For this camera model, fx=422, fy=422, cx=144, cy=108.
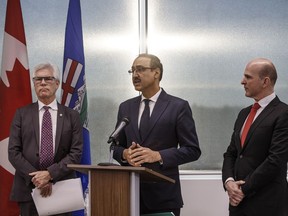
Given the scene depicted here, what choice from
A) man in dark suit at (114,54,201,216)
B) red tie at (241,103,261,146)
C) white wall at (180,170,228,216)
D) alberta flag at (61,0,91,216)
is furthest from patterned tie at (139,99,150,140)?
white wall at (180,170,228,216)

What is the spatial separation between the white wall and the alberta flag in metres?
1.00

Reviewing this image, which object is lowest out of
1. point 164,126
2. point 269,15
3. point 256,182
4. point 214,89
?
point 256,182

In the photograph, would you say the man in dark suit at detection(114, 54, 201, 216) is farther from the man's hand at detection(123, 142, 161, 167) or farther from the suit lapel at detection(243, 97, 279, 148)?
the suit lapel at detection(243, 97, 279, 148)

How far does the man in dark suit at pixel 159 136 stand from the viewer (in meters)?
2.71

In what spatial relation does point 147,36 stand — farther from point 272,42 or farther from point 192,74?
point 272,42

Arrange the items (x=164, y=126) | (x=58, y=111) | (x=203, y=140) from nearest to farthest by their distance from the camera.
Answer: (x=164, y=126) → (x=58, y=111) → (x=203, y=140)

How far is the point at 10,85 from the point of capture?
353 centimetres

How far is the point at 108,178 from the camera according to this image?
6.93 ft

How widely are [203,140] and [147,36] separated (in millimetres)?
1202

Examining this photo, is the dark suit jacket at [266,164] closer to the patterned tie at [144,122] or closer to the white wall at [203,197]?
the patterned tie at [144,122]

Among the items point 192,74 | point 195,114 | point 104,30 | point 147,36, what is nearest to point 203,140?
point 195,114

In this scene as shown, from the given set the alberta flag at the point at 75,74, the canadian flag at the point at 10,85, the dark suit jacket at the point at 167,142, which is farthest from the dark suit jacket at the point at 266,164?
the canadian flag at the point at 10,85

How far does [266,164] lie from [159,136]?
0.71m

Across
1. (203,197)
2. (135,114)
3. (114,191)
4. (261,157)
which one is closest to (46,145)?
(135,114)
